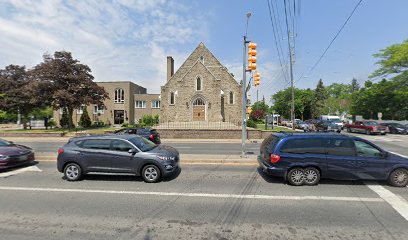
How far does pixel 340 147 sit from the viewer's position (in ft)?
23.1

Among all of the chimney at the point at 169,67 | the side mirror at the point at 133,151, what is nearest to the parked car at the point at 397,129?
the chimney at the point at 169,67

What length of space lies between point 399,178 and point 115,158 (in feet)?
30.1

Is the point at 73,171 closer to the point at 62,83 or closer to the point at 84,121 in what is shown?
the point at 62,83

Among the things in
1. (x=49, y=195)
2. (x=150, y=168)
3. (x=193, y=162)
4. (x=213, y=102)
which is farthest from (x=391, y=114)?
(x=49, y=195)

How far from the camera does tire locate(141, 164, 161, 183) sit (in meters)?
7.34

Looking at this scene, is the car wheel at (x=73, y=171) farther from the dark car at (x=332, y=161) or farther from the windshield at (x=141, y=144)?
the dark car at (x=332, y=161)

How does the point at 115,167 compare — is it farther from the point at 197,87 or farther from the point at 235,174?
the point at 197,87

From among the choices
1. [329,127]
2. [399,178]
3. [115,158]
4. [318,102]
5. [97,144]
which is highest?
[318,102]

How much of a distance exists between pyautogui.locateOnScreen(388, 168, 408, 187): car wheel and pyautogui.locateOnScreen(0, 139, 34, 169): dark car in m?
13.8

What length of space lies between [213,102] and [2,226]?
29.0 metres

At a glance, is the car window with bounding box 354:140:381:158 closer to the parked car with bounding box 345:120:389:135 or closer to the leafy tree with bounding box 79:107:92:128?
the parked car with bounding box 345:120:389:135

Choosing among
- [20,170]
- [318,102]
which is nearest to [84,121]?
[20,170]

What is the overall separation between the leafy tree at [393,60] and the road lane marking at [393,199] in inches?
1533

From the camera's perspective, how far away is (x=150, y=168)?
741 centimetres
